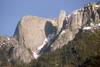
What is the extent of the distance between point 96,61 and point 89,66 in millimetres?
5319

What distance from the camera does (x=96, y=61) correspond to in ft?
541

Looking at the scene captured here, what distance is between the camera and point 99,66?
515ft

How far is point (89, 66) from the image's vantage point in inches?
6344

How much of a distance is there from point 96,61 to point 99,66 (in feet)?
A: 26.3

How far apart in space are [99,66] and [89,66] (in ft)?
18.0
